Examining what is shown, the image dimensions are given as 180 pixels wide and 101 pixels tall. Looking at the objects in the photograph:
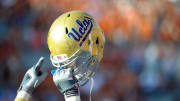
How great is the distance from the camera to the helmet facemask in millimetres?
1866

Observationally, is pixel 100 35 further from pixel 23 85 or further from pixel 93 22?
pixel 23 85

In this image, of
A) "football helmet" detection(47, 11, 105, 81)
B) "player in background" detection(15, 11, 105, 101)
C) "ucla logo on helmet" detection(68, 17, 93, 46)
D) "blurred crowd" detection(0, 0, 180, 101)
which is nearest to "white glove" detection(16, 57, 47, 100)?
"player in background" detection(15, 11, 105, 101)

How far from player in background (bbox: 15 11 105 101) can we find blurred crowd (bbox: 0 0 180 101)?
4218mm

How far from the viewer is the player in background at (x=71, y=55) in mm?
1809

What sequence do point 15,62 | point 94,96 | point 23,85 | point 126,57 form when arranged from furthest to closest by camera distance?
point 126,57, point 94,96, point 15,62, point 23,85

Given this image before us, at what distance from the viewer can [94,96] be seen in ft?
22.1

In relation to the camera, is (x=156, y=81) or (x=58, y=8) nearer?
(x=58, y=8)

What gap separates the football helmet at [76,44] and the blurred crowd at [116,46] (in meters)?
4.30

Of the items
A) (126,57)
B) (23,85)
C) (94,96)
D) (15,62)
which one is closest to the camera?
(23,85)

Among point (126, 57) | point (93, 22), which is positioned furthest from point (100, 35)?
point (126, 57)

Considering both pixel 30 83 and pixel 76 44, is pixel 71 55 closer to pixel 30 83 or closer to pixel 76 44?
pixel 76 44

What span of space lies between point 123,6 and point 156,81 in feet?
6.23

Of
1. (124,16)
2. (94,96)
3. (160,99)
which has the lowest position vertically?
(160,99)

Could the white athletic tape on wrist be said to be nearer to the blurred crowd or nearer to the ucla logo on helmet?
the ucla logo on helmet
